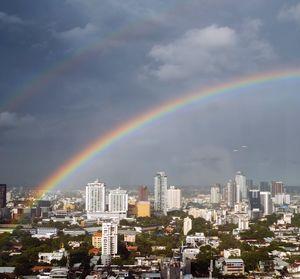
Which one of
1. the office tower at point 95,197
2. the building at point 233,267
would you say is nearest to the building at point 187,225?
the office tower at point 95,197

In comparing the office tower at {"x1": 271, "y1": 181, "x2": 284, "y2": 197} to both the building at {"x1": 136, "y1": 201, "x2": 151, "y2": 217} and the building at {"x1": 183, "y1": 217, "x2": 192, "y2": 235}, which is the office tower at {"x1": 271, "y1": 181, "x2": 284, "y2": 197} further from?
the building at {"x1": 136, "y1": 201, "x2": 151, "y2": 217}

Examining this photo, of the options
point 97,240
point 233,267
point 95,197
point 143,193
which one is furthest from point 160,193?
point 233,267

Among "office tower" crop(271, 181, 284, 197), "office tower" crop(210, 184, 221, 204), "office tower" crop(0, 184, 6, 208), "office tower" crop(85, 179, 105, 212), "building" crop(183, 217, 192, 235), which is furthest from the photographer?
"office tower" crop(85, 179, 105, 212)

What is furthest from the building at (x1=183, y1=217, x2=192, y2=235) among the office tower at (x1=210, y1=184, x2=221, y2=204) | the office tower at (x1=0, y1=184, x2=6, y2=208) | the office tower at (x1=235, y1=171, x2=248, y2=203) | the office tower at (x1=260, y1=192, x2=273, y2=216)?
the office tower at (x1=0, y1=184, x2=6, y2=208)

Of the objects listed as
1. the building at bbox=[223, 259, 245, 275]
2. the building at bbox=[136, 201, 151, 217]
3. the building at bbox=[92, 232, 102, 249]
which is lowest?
the building at bbox=[223, 259, 245, 275]

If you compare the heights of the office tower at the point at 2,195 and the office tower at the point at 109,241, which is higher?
the office tower at the point at 2,195

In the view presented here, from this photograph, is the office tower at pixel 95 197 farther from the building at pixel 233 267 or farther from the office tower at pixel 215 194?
the building at pixel 233 267
